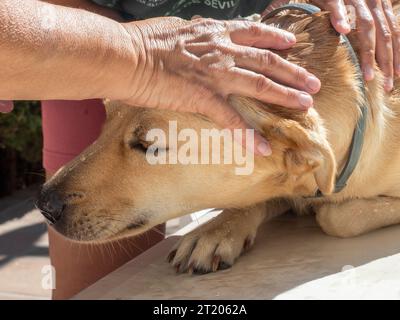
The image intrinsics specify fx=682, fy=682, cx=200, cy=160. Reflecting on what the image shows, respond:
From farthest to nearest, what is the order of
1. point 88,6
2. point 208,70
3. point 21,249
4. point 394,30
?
point 21,249 < point 88,6 < point 394,30 < point 208,70

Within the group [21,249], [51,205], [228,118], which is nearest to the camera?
[228,118]

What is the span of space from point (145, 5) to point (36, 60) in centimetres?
120

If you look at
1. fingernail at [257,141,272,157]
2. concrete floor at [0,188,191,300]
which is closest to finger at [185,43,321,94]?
fingernail at [257,141,272,157]

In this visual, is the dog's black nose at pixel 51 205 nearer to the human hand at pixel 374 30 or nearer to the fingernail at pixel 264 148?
the fingernail at pixel 264 148

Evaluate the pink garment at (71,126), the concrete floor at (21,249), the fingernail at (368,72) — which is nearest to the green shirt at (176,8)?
the pink garment at (71,126)

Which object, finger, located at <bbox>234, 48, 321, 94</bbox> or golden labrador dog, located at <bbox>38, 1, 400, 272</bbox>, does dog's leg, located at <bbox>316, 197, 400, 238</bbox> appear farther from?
finger, located at <bbox>234, 48, 321, 94</bbox>

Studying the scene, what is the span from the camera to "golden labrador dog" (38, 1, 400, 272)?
2406 millimetres

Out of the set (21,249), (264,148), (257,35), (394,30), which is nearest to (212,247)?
(264,148)

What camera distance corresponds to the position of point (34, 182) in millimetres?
6816

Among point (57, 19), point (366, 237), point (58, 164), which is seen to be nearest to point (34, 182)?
point (58, 164)

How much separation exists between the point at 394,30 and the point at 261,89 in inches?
34.6

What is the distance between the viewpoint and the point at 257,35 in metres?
2.25

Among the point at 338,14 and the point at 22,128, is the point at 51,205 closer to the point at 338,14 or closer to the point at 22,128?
the point at 338,14
